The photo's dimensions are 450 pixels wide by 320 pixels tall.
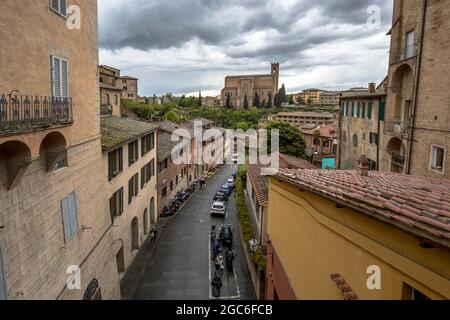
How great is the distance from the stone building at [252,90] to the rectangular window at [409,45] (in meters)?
140

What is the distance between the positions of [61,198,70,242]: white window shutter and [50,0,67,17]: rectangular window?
5047 mm

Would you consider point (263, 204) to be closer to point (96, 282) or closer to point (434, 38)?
point (96, 282)

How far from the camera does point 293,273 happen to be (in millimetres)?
9508

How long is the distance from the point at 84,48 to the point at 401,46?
20323 mm

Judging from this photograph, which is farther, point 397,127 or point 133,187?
Result: point 397,127

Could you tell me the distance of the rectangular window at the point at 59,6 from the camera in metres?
8.44

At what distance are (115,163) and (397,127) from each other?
18.0 m

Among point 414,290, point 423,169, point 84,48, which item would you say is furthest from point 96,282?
point 423,169

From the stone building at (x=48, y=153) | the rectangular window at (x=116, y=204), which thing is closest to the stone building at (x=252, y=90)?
the rectangular window at (x=116, y=204)

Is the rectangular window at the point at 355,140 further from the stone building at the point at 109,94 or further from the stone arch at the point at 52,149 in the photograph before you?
the stone arch at the point at 52,149

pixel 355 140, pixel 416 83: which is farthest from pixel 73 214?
pixel 355 140

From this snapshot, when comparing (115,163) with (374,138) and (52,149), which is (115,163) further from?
(374,138)

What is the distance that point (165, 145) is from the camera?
3466cm
